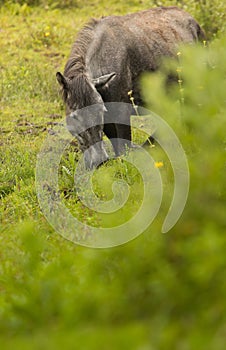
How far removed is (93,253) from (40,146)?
17.6 ft

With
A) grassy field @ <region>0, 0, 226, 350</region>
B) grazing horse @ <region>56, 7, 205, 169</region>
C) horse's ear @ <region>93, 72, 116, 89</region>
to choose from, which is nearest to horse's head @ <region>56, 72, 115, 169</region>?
grazing horse @ <region>56, 7, 205, 169</region>

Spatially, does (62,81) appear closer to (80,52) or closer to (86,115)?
(86,115)

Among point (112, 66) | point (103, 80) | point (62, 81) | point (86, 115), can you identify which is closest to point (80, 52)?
point (112, 66)

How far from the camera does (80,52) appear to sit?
7.02m

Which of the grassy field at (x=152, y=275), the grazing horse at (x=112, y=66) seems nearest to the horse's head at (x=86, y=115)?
the grazing horse at (x=112, y=66)

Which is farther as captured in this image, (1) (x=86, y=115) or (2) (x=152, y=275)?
(1) (x=86, y=115)

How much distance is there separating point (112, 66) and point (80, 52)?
1.42 feet

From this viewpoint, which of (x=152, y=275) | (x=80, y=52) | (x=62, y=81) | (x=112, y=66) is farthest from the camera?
Result: (x=112, y=66)

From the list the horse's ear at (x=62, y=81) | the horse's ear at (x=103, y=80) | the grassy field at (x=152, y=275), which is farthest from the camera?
the horse's ear at (x=103, y=80)

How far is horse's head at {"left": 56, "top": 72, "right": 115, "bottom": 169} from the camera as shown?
6402mm

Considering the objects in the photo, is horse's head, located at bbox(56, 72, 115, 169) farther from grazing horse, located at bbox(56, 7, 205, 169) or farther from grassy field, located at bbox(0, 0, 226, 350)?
grassy field, located at bbox(0, 0, 226, 350)

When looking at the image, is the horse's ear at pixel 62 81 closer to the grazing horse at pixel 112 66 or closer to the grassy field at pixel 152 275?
the grazing horse at pixel 112 66

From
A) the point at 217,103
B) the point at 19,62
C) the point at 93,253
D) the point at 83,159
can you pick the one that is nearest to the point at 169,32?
the point at 83,159

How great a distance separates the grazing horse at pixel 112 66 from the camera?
6.44 m
